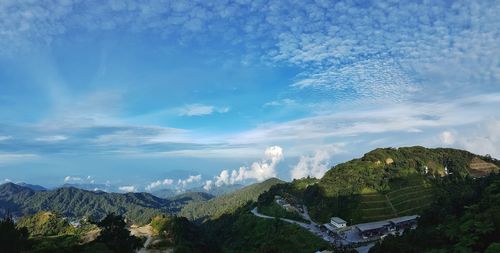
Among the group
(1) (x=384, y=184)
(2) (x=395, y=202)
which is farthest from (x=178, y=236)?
(1) (x=384, y=184)

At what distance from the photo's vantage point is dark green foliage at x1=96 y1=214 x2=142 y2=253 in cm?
6150

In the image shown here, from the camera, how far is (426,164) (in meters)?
148

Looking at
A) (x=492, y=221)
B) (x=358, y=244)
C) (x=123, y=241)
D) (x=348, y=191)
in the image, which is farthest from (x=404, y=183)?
(x=123, y=241)

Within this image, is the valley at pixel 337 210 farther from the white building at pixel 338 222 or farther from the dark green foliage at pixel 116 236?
the dark green foliage at pixel 116 236

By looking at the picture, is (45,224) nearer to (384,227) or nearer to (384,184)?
(384,227)

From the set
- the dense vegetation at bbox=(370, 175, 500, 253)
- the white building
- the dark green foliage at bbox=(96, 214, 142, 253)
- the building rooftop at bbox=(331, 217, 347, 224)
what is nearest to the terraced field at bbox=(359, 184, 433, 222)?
the building rooftop at bbox=(331, 217, 347, 224)

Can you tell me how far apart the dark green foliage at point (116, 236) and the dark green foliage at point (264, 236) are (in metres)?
24.5

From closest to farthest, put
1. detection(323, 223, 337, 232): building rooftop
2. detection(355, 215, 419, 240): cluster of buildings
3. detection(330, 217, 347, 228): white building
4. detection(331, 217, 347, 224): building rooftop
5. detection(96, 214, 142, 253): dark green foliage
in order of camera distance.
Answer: detection(96, 214, 142, 253): dark green foliage
detection(355, 215, 419, 240): cluster of buildings
detection(323, 223, 337, 232): building rooftop
detection(330, 217, 347, 228): white building
detection(331, 217, 347, 224): building rooftop

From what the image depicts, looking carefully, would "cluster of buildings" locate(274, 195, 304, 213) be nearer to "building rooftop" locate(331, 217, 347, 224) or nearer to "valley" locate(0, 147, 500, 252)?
"valley" locate(0, 147, 500, 252)

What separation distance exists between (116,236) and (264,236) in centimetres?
5561

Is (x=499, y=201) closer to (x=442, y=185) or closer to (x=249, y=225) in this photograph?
(x=442, y=185)

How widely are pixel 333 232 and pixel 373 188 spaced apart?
3109 centimetres

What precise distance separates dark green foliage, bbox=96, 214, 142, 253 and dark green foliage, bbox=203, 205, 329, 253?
24466mm

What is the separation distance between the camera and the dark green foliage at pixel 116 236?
61.5m
